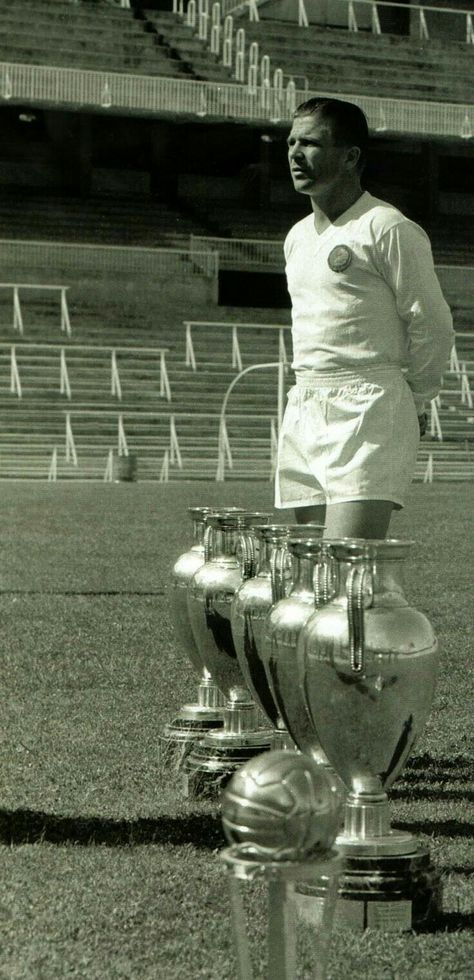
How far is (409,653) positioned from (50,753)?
86.3 inches

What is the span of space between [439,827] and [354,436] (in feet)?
3.59

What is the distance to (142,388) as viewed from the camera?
28.7 m

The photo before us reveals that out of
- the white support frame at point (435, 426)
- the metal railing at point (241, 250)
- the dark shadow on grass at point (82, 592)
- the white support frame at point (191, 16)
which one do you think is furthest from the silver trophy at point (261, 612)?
the white support frame at point (191, 16)

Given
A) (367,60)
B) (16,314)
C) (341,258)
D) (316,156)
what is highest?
(367,60)

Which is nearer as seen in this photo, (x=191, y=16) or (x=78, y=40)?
(x=78, y=40)

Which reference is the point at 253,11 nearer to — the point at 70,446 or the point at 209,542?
the point at 70,446

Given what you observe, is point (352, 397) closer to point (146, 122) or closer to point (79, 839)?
point (79, 839)

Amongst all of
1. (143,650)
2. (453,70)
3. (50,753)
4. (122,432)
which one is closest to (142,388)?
(122,432)

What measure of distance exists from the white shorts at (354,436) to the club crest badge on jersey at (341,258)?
0.28 meters

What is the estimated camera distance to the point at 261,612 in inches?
171

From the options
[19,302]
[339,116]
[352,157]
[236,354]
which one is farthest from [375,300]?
[19,302]

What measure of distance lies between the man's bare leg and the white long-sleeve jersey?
0.36 metres

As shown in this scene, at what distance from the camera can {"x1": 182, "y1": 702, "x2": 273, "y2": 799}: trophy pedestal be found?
4.72 metres

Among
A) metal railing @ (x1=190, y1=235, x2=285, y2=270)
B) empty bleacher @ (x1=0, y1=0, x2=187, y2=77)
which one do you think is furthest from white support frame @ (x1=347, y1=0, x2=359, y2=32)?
metal railing @ (x1=190, y1=235, x2=285, y2=270)
